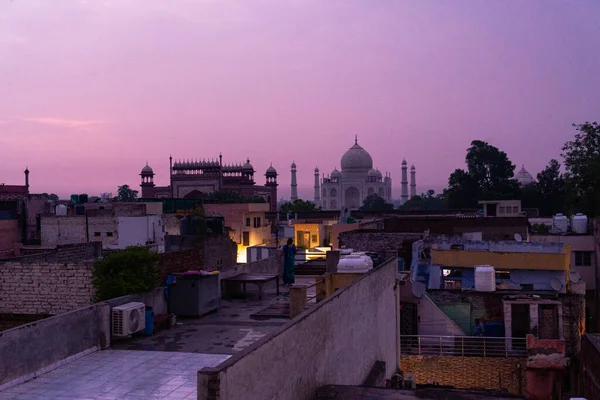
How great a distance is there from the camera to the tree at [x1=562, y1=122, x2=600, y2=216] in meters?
40.6

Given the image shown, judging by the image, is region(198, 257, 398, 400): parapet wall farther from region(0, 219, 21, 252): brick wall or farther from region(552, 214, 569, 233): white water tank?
region(0, 219, 21, 252): brick wall

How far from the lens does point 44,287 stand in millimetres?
12445

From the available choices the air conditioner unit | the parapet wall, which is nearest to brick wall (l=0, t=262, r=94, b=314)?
the air conditioner unit

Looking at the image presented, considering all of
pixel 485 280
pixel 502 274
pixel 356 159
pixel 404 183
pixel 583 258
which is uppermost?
pixel 356 159

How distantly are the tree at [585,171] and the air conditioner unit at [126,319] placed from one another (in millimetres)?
37394

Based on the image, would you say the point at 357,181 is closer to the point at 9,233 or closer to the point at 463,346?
the point at 9,233

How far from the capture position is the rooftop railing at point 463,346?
16373 millimetres

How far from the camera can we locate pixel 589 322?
2789 centimetres

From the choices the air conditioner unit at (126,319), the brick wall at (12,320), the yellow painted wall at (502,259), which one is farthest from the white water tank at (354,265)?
the yellow painted wall at (502,259)

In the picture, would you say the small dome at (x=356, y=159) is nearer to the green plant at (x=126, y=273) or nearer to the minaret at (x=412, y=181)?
the minaret at (x=412, y=181)

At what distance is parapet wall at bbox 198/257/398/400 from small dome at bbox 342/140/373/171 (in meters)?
95.8

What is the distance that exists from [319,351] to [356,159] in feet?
334

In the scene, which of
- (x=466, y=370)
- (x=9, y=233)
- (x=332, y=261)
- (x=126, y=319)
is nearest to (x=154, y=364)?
(x=126, y=319)

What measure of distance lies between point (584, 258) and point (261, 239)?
22000mm
